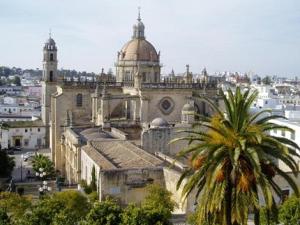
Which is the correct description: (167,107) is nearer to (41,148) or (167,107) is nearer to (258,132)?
(41,148)

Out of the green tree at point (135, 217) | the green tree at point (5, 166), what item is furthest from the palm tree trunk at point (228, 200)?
the green tree at point (5, 166)

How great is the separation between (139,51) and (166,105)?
728 centimetres

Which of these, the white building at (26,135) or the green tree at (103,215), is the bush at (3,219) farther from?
the white building at (26,135)

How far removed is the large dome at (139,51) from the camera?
1881 inches

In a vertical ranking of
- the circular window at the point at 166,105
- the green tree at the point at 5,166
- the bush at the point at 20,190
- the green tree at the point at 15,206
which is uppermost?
the circular window at the point at 166,105

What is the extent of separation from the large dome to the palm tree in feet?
119

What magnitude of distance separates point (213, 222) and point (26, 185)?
82.6ft

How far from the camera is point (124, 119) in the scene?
41750 millimetres

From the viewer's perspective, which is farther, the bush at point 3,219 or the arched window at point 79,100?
the arched window at point 79,100

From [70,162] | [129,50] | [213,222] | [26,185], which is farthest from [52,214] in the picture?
[129,50]

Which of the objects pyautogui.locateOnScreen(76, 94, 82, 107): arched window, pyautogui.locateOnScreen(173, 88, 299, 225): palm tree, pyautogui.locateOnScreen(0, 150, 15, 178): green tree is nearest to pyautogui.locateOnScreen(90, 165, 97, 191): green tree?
pyautogui.locateOnScreen(0, 150, 15, 178): green tree

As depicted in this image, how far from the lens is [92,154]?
29.8 meters

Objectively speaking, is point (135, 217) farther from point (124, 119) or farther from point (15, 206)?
point (124, 119)

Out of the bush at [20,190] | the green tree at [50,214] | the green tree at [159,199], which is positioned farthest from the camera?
the bush at [20,190]
